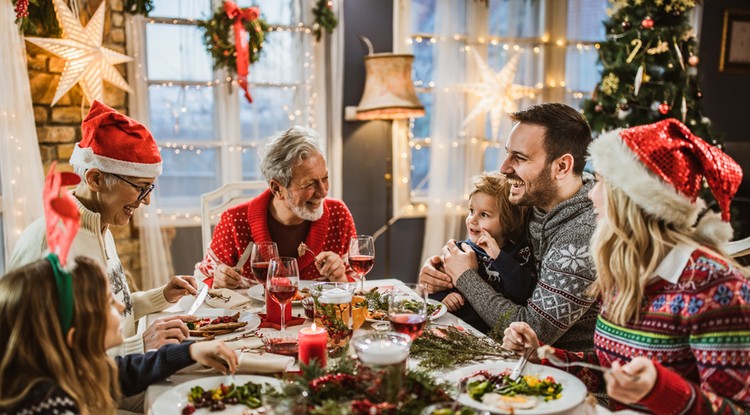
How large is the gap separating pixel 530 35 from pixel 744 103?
2.29 meters

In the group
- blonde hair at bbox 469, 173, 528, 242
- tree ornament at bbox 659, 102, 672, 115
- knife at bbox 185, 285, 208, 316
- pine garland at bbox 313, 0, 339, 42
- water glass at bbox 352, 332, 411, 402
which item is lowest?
knife at bbox 185, 285, 208, 316

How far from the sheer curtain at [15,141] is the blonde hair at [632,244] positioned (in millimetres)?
3179

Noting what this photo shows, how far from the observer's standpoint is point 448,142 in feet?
15.1

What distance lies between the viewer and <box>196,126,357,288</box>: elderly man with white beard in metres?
2.65

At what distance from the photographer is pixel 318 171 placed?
267 cm

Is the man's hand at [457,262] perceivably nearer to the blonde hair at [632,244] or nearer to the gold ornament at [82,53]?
the blonde hair at [632,244]

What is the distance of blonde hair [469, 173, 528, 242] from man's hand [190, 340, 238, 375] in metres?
1.21

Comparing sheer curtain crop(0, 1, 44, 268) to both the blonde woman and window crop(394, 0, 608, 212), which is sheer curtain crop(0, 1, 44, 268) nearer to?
window crop(394, 0, 608, 212)

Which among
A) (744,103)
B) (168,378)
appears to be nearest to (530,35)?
(744,103)

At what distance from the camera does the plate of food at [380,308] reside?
1893 millimetres

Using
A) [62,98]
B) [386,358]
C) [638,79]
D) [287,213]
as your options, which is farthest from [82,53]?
[638,79]

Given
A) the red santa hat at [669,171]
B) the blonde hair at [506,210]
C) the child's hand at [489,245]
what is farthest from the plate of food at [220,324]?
the red santa hat at [669,171]

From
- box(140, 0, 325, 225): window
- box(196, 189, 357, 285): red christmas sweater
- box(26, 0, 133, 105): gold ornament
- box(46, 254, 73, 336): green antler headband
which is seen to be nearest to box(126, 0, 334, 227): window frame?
box(140, 0, 325, 225): window

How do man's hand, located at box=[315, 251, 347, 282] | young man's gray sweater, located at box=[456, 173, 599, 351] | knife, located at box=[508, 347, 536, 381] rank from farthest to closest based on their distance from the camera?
1. man's hand, located at box=[315, 251, 347, 282]
2. young man's gray sweater, located at box=[456, 173, 599, 351]
3. knife, located at box=[508, 347, 536, 381]
